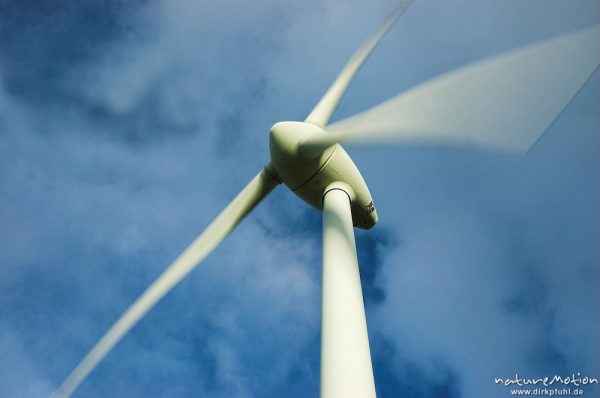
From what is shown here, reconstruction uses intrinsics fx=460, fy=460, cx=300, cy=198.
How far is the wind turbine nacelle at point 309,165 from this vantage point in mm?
8609

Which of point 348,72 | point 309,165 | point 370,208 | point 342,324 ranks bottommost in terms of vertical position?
point 342,324

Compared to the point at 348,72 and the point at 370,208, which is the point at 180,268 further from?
the point at 348,72

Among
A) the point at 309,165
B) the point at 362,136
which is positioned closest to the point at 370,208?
the point at 309,165

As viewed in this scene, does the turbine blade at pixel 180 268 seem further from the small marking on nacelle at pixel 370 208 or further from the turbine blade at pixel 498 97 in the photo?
the turbine blade at pixel 498 97

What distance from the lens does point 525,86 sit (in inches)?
204

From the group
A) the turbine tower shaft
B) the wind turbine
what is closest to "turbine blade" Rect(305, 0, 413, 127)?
the wind turbine

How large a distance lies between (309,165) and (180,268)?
339 cm

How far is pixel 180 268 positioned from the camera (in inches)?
369

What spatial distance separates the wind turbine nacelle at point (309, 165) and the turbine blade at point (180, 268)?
3.39 feet

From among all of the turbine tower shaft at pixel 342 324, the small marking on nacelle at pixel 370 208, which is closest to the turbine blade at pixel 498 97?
the turbine tower shaft at pixel 342 324

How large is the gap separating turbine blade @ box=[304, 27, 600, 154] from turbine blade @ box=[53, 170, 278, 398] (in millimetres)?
4228

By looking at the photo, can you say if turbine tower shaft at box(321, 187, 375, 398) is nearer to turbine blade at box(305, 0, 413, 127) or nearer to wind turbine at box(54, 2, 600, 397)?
wind turbine at box(54, 2, 600, 397)

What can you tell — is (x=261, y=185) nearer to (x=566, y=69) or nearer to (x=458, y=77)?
(x=458, y=77)

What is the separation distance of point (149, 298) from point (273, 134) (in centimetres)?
402
